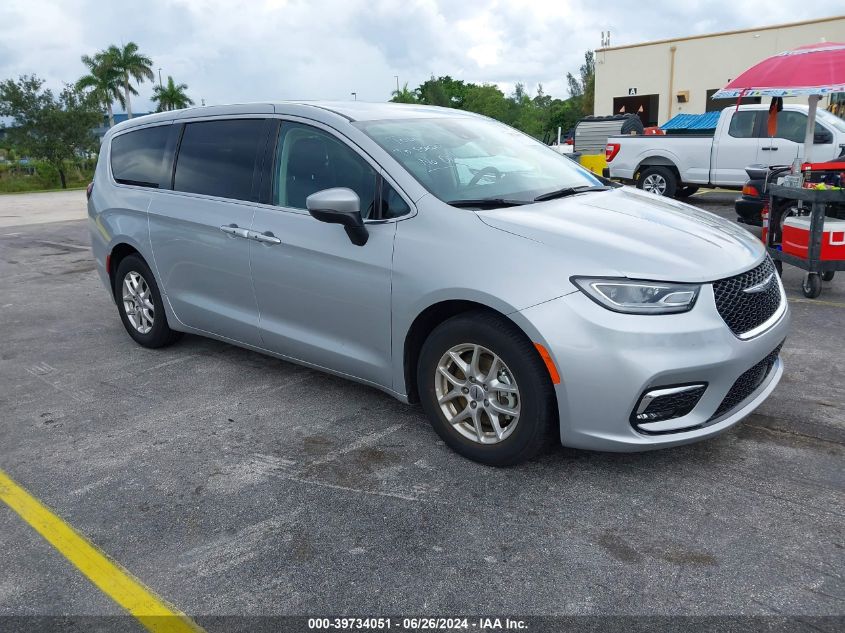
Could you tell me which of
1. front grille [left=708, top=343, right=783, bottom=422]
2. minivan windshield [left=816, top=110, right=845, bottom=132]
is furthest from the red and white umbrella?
minivan windshield [left=816, top=110, right=845, bottom=132]

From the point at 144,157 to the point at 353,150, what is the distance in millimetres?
2221

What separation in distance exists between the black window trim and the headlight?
1025 millimetres

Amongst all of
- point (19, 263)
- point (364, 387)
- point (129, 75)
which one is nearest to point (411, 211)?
point (364, 387)

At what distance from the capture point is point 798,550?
277cm

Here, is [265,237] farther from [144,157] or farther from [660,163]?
[660,163]

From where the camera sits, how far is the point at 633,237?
3.34 m

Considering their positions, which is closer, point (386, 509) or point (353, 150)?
point (386, 509)

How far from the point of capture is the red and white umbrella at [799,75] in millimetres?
6379

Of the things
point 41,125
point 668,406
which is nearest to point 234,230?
point 668,406

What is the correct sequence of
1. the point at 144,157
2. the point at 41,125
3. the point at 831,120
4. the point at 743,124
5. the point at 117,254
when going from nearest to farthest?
the point at 144,157 → the point at 117,254 → the point at 831,120 → the point at 743,124 → the point at 41,125

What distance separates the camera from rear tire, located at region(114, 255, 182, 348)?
17.5 feet

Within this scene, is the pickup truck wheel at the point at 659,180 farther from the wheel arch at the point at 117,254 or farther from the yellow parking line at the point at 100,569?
the yellow parking line at the point at 100,569

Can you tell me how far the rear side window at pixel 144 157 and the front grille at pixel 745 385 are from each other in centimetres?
383

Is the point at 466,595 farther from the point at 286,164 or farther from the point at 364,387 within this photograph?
the point at 286,164
